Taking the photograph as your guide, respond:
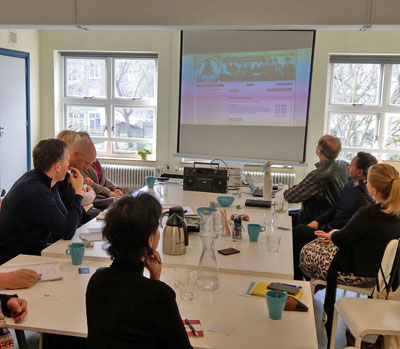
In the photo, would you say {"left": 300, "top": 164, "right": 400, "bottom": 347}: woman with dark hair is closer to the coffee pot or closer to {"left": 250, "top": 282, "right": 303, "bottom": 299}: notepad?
{"left": 250, "top": 282, "right": 303, "bottom": 299}: notepad

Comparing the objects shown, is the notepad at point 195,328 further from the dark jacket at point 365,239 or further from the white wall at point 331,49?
the white wall at point 331,49

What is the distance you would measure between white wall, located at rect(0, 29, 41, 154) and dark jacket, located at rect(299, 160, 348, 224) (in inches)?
175

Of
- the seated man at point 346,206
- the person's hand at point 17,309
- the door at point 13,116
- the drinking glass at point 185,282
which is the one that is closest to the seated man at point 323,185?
the seated man at point 346,206

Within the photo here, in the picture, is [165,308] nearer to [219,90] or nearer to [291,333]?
[291,333]

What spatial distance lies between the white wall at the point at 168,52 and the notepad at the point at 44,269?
4478 millimetres

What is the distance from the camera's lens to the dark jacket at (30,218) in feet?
8.50

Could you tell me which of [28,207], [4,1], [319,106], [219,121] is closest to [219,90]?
[219,121]

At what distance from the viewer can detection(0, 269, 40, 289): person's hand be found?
1963mm

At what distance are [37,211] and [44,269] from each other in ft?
1.71

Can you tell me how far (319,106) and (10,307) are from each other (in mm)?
5198

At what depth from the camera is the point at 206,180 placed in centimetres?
436

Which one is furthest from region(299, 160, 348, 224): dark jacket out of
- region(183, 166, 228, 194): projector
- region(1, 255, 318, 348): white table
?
region(1, 255, 318, 348): white table

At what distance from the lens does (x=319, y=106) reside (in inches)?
242

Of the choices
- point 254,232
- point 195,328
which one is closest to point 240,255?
point 254,232
